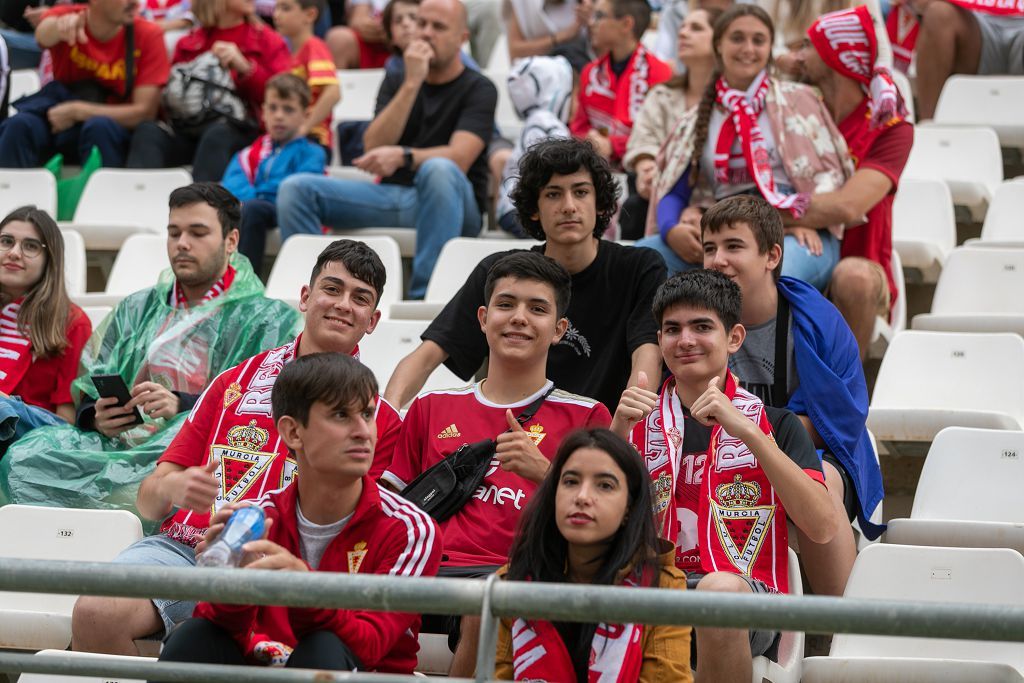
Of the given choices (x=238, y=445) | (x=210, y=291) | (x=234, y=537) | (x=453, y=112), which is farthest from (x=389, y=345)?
(x=234, y=537)

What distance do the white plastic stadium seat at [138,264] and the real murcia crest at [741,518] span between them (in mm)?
2988

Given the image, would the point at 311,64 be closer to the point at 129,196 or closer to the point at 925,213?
the point at 129,196

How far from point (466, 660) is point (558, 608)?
89cm

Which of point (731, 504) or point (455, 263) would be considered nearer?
point (731, 504)

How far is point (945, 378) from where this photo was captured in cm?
448

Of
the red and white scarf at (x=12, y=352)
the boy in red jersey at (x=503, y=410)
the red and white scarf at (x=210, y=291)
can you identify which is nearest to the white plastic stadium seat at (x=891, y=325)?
the boy in red jersey at (x=503, y=410)

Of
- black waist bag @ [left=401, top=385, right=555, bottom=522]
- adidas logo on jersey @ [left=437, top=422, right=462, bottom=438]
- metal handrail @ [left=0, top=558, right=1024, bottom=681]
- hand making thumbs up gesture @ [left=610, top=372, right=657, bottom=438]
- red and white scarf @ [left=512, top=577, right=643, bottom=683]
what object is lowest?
red and white scarf @ [left=512, top=577, right=643, bottom=683]

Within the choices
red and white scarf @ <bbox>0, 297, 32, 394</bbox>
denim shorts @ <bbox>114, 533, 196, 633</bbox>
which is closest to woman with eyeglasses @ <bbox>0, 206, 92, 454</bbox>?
red and white scarf @ <bbox>0, 297, 32, 394</bbox>

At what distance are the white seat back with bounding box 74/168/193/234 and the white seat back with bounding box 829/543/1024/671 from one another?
388 centimetres

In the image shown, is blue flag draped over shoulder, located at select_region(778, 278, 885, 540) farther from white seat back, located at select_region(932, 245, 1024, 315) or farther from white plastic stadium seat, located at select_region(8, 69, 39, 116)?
white plastic stadium seat, located at select_region(8, 69, 39, 116)

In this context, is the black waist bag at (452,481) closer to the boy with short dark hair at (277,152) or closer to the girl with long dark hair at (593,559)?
the girl with long dark hair at (593,559)

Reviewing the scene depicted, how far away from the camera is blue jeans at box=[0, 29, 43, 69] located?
8008 mm

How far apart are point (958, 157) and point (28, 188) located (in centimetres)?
399

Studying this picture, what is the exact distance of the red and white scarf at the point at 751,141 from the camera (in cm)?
464
